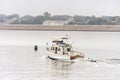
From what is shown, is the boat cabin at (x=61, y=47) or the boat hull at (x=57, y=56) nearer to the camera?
the boat hull at (x=57, y=56)

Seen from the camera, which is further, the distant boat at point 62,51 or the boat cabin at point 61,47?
the boat cabin at point 61,47

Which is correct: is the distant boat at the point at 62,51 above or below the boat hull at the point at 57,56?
above

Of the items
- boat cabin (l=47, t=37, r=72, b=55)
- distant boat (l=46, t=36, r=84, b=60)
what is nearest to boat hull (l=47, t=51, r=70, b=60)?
distant boat (l=46, t=36, r=84, b=60)

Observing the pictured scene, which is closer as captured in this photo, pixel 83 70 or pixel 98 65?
pixel 83 70

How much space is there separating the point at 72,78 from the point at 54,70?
4.26 metres

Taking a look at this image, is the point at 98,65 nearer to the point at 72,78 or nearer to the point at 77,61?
the point at 77,61

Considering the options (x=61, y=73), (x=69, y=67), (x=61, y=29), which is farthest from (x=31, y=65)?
(x=61, y=29)

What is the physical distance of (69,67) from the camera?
40062mm

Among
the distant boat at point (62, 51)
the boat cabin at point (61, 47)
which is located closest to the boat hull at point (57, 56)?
the distant boat at point (62, 51)

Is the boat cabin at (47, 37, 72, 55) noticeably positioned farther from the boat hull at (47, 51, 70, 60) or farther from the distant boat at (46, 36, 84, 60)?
the boat hull at (47, 51, 70, 60)

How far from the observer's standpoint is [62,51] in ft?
152

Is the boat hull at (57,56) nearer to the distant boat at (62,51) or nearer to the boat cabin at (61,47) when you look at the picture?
the distant boat at (62,51)

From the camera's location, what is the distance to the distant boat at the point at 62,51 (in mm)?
45344

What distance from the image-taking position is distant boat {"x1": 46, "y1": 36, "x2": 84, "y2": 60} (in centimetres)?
4534
